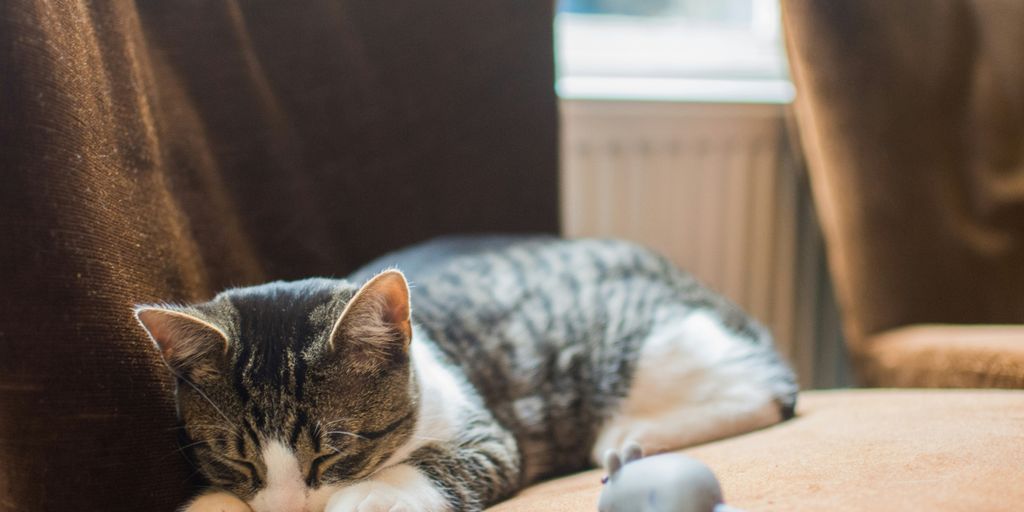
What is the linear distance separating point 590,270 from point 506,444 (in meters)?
0.43

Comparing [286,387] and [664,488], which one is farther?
[286,387]

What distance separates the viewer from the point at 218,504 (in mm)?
916

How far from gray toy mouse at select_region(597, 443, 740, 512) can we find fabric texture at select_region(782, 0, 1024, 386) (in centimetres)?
105

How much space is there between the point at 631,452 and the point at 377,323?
1.15ft

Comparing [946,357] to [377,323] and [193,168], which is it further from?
[193,168]

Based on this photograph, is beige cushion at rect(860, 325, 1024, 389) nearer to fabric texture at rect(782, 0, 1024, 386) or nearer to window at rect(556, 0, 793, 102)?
fabric texture at rect(782, 0, 1024, 386)

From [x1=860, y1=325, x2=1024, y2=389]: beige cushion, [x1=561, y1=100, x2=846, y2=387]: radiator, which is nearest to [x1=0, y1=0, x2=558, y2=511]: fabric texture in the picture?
[x1=561, y1=100, x2=846, y2=387]: radiator

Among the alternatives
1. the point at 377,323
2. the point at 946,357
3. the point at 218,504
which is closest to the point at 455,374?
the point at 377,323

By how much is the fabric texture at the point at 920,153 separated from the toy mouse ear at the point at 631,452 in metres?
1.03

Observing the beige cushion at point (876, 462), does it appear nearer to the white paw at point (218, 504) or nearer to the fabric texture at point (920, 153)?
the white paw at point (218, 504)

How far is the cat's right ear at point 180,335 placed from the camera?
89 cm

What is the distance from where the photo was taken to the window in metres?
2.12

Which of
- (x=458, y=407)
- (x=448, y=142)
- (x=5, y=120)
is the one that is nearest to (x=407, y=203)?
(x=448, y=142)

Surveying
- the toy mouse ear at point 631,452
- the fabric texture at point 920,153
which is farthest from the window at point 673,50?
the toy mouse ear at point 631,452
